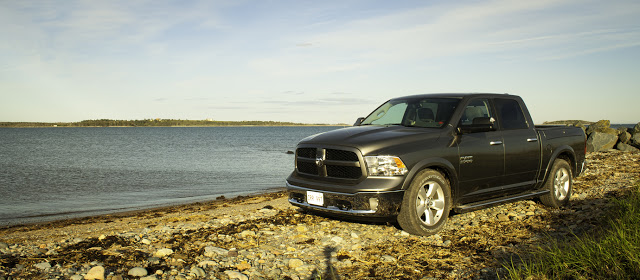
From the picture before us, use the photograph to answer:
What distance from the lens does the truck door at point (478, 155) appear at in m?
6.04

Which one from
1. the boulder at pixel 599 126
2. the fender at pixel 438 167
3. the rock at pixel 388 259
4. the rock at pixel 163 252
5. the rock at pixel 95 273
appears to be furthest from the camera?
the boulder at pixel 599 126

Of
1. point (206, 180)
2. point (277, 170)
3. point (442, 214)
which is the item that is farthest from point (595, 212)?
point (277, 170)

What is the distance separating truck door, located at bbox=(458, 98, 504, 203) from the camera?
6.04 m

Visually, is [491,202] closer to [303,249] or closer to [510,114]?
[510,114]

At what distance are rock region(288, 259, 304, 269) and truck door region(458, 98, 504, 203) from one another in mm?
2500

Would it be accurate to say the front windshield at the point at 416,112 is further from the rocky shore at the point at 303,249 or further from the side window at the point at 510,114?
the rocky shore at the point at 303,249

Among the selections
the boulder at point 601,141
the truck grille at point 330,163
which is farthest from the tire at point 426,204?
the boulder at point 601,141

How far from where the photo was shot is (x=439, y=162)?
222 inches

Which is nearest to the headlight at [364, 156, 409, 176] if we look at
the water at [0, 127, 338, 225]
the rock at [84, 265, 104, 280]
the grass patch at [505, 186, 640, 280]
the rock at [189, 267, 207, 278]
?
the grass patch at [505, 186, 640, 280]

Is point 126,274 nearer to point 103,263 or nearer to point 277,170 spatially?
point 103,263

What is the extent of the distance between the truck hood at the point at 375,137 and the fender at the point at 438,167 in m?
0.30

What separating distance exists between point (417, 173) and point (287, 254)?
182 cm

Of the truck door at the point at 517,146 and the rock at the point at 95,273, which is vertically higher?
the truck door at the point at 517,146

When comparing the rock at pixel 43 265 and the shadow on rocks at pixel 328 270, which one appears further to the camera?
the rock at pixel 43 265
